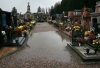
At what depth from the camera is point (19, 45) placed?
44.5 ft

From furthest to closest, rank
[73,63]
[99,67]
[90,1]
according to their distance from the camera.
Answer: [90,1] → [73,63] → [99,67]

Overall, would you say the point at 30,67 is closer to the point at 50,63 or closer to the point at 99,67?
the point at 50,63

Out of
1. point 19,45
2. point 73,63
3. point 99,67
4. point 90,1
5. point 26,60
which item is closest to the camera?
point 99,67

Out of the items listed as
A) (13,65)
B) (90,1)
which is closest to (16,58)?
(13,65)

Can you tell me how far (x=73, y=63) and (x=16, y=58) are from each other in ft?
11.8

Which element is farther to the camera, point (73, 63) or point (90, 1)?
point (90, 1)

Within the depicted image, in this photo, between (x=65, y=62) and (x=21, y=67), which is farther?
(x=65, y=62)

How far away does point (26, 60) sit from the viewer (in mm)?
9523

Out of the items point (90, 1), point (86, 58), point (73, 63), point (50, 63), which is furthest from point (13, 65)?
point (90, 1)

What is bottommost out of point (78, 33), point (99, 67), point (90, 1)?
point (99, 67)

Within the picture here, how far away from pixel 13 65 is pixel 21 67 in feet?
1.89

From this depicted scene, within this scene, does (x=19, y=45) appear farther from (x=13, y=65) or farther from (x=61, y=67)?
(x=61, y=67)

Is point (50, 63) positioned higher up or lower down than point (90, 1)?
lower down

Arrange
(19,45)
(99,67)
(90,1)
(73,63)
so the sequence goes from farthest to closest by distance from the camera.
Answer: (90,1) < (19,45) < (73,63) < (99,67)
